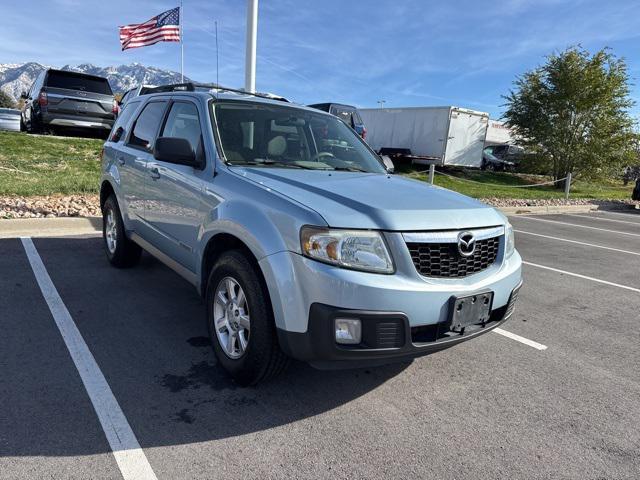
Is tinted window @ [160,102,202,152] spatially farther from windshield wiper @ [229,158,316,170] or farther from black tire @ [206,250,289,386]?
black tire @ [206,250,289,386]

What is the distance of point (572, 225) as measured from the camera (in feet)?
39.7

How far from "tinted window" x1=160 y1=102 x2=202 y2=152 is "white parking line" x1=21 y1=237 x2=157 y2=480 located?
1.63m

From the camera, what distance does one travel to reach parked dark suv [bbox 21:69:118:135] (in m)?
12.6

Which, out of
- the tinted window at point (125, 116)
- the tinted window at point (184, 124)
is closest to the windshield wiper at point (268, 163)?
the tinted window at point (184, 124)

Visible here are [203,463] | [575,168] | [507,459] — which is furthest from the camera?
[575,168]

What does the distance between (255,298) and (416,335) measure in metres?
0.90

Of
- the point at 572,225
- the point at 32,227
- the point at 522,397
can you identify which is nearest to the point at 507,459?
the point at 522,397

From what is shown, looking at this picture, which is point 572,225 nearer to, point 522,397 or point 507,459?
point 522,397

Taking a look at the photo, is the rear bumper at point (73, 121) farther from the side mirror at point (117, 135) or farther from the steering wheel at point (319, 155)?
the steering wheel at point (319, 155)

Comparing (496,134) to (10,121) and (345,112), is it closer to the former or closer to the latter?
(345,112)

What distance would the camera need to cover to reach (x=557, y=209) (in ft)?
50.2

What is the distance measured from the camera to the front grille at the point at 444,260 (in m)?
2.62

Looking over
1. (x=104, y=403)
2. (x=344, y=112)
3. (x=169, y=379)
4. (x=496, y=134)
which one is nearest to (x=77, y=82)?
(x=344, y=112)

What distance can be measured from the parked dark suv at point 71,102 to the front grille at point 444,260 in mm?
12825
